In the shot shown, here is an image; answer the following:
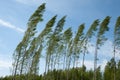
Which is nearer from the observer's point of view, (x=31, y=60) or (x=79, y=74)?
(x=31, y=60)

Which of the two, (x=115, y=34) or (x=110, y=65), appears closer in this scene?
(x=115, y=34)

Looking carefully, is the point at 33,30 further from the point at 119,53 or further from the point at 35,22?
the point at 119,53

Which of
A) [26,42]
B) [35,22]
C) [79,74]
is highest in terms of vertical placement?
[35,22]

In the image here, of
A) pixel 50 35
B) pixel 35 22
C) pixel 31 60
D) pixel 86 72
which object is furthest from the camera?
pixel 86 72

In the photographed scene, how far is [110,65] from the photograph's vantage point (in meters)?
61.8

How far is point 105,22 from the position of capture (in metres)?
39.5

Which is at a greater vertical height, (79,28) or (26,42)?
(79,28)

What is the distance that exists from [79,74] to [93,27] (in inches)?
639

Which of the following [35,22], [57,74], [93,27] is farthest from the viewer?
[57,74]

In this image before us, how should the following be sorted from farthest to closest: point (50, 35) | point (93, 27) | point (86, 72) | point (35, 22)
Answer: point (86, 72)
point (93, 27)
point (50, 35)
point (35, 22)

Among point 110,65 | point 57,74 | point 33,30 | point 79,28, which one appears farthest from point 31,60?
point 110,65

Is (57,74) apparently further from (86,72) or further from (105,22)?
(105,22)

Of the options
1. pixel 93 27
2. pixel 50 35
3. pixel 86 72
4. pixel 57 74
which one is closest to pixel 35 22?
pixel 50 35

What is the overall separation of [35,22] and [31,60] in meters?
16.1
